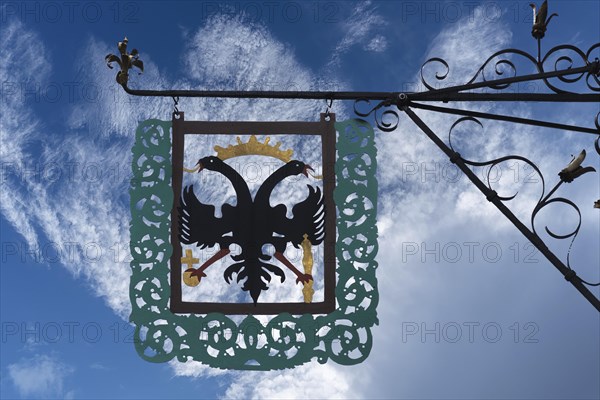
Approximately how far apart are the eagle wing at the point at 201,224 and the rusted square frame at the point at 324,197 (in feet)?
0.15

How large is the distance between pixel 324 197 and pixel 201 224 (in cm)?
74

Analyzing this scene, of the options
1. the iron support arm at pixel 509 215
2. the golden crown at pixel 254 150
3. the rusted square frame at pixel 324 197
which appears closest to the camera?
the iron support arm at pixel 509 215

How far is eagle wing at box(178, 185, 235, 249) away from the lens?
13.9 feet

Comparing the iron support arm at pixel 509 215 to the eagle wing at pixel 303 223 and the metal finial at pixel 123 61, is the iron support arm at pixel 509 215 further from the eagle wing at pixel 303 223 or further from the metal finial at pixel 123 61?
the metal finial at pixel 123 61

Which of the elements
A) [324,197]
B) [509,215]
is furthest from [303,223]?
[509,215]

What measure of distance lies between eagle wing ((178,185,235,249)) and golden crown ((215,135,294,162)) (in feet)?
1.14

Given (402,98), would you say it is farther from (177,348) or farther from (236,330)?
(177,348)

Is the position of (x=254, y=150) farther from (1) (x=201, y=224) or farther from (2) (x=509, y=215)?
(2) (x=509, y=215)

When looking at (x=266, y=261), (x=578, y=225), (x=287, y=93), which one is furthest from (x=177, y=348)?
(x=578, y=225)

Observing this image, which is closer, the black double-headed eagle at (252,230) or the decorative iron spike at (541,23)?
the decorative iron spike at (541,23)

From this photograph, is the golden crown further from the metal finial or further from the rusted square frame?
the metal finial

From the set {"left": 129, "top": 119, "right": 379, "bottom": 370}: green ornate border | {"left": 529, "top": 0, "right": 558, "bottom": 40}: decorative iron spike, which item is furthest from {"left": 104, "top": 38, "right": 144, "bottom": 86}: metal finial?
{"left": 529, "top": 0, "right": 558, "bottom": 40}: decorative iron spike

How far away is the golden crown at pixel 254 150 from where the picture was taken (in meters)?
4.38

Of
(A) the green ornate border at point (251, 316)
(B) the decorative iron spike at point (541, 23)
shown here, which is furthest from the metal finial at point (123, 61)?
(B) the decorative iron spike at point (541, 23)
